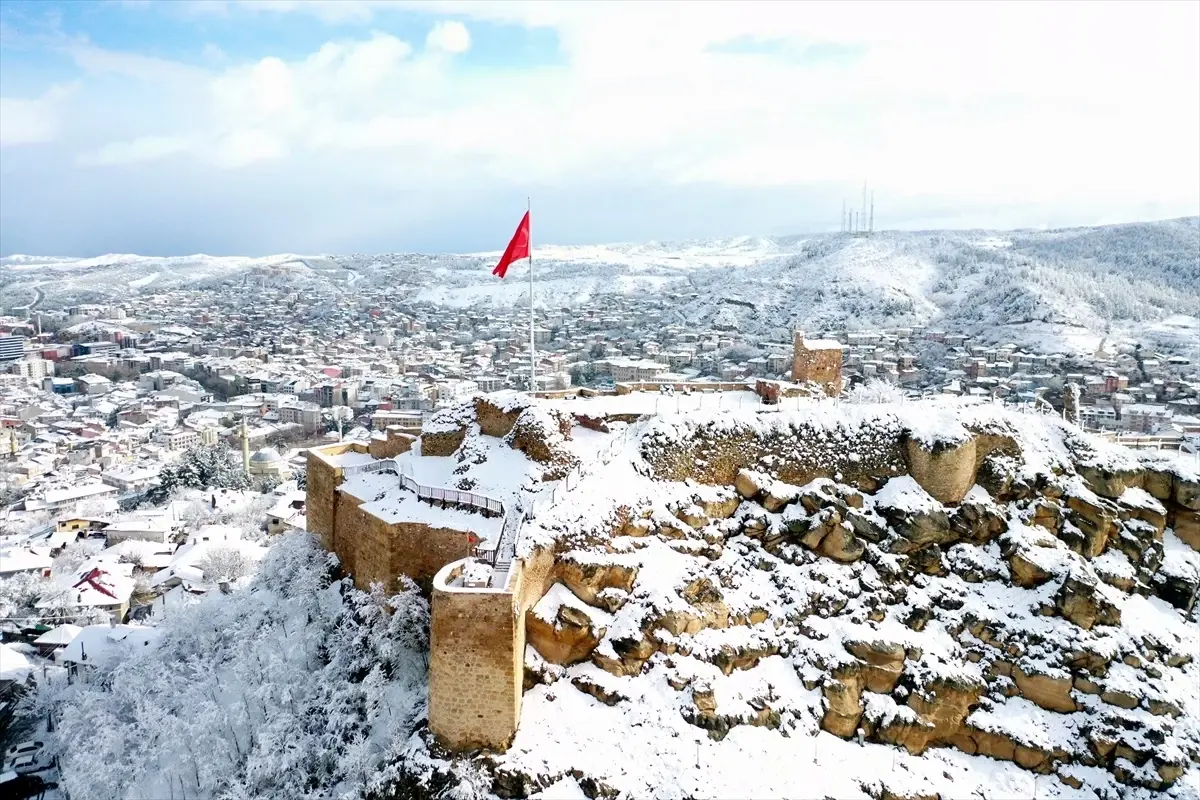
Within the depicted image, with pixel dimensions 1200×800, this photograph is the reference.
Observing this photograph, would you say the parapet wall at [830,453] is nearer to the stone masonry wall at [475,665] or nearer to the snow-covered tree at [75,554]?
the stone masonry wall at [475,665]

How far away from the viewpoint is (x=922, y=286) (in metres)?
108

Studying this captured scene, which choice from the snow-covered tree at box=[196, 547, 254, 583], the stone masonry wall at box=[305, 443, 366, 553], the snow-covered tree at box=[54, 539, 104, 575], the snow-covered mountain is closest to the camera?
the stone masonry wall at box=[305, 443, 366, 553]

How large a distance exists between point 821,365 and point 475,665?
1358 cm

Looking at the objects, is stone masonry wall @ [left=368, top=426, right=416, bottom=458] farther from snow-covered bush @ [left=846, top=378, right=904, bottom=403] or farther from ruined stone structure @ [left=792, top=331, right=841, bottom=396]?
snow-covered bush @ [left=846, top=378, right=904, bottom=403]

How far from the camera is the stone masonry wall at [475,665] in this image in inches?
480

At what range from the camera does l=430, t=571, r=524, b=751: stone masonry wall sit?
40.0 ft

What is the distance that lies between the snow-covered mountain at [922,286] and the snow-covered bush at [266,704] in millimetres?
77191

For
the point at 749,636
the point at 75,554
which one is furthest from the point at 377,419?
the point at 749,636

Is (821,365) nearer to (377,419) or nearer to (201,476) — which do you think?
(377,419)

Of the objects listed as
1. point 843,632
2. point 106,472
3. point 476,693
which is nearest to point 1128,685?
point 843,632

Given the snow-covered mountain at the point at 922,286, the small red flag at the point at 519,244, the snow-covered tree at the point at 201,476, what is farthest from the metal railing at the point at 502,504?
the snow-covered mountain at the point at 922,286


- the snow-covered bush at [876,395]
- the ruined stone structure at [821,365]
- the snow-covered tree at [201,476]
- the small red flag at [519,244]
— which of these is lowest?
the snow-covered tree at [201,476]

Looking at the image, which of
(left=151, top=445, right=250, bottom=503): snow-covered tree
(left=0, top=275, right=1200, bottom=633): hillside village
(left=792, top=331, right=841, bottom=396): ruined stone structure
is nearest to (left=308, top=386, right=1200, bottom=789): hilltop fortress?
(left=792, top=331, right=841, bottom=396): ruined stone structure

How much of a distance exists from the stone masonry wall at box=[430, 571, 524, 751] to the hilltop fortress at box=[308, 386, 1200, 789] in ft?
0.12
